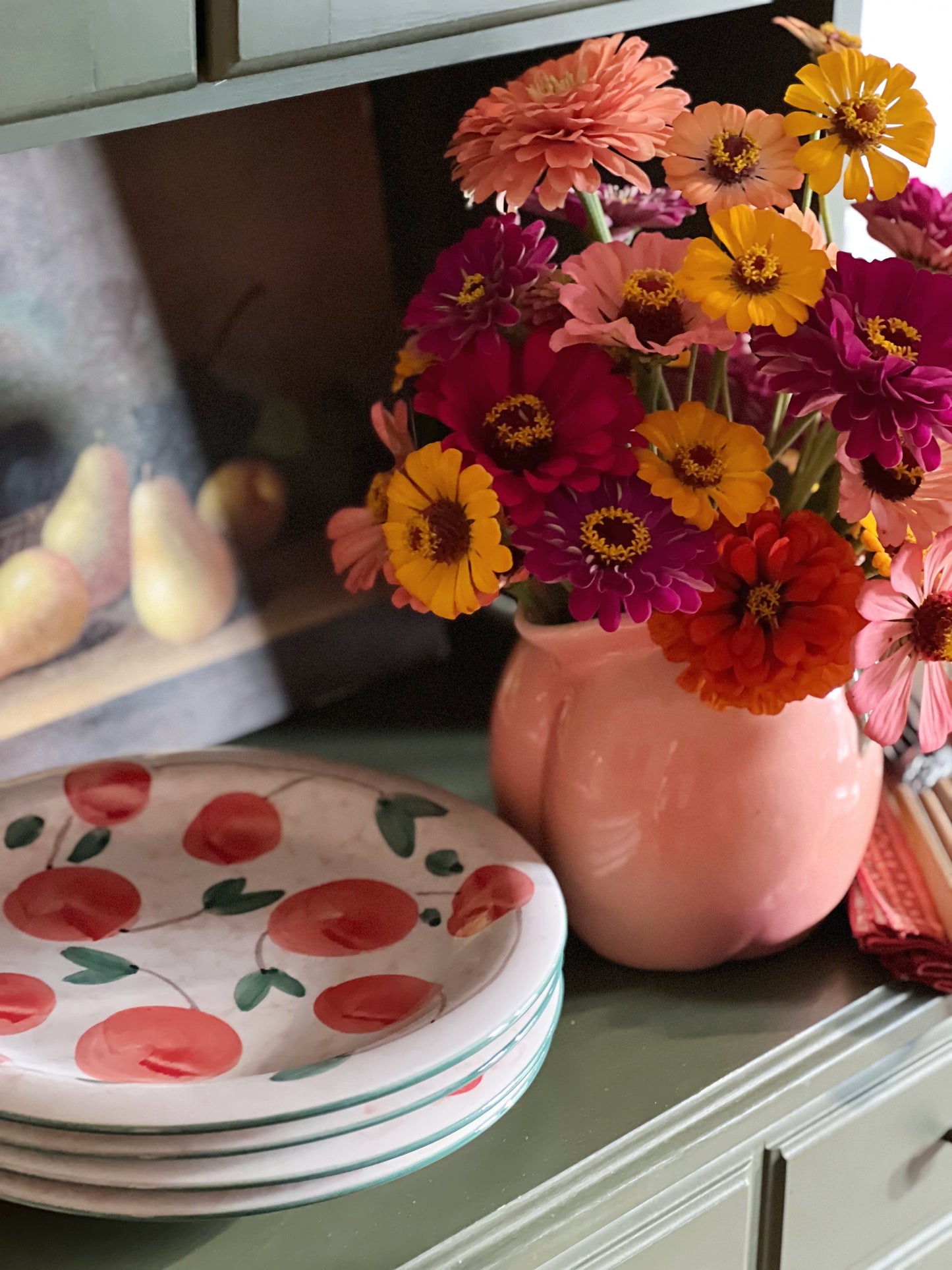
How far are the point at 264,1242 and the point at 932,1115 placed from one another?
14.7 inches

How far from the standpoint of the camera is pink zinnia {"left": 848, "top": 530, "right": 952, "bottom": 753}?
1.85 feet

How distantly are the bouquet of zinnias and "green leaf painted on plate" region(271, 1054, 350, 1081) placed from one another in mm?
196

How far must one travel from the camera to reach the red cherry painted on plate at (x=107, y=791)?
75cm

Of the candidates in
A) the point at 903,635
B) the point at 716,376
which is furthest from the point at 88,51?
the point at 903,635

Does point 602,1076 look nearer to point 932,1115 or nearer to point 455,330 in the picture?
point 932,1115

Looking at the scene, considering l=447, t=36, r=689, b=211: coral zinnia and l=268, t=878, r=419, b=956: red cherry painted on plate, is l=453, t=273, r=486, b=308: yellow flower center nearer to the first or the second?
l=447, t=36, r=689, b=211: coral zinnia

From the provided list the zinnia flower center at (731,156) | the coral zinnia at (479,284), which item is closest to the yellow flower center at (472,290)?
the coral zinnia at (479,284)

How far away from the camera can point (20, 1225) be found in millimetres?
579

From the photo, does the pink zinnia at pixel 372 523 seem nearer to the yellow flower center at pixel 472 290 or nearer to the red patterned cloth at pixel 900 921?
the yellow flower center at pixel 472 290

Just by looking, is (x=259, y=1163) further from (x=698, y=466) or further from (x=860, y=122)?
(x=860, y=122)

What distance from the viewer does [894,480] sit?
1.82ft

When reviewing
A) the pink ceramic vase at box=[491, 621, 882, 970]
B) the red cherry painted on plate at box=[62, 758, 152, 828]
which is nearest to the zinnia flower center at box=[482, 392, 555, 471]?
the pink ceramic vase at box=[491, 621, 882, 970]

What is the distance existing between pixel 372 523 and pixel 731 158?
9.5 inches

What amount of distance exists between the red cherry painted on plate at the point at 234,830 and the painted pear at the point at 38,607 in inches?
7.4
